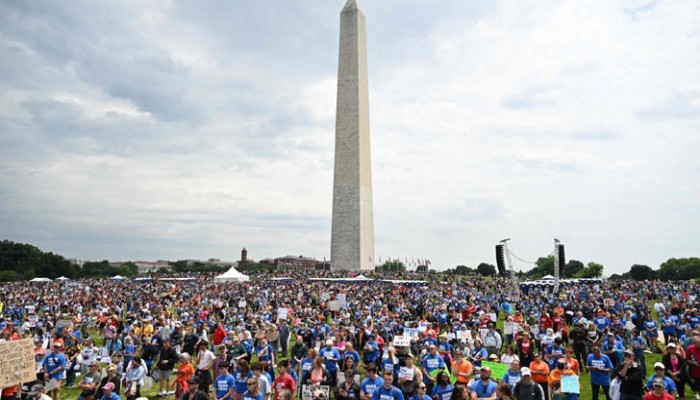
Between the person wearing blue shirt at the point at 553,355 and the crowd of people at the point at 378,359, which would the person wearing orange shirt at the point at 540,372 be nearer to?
the crowd of people at the point at 378,359

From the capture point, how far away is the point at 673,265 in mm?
82000

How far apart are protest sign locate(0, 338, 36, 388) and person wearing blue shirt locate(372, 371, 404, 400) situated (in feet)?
21.1

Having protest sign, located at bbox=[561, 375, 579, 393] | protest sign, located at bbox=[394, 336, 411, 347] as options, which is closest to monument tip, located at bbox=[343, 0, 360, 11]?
protest sign, located at bbox=[394, 336, 411, 347]

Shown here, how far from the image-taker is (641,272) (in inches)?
2793

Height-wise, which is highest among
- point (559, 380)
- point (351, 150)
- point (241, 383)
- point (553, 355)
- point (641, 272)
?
point (351, 150)

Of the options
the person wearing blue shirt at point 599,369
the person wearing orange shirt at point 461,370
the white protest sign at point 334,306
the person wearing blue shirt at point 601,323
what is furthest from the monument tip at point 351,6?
the person wearing orange shirt at point 461,370

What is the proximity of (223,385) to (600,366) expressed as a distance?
7.31 metres

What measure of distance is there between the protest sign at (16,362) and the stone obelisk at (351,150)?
1977 inches

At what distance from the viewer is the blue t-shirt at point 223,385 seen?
911 cm

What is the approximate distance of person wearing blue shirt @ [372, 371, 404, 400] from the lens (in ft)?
25.1

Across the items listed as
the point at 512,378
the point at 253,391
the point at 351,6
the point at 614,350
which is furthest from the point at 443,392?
the point at 351,6

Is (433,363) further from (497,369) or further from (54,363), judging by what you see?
(54,363)

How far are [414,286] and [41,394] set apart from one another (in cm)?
3172

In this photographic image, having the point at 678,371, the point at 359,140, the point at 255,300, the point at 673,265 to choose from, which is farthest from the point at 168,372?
the point at 673,265
